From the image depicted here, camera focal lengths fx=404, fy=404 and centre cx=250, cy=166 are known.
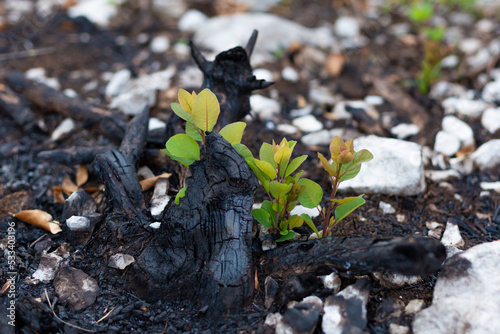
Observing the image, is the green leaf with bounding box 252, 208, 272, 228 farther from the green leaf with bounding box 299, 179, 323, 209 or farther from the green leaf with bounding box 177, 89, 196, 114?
the green leaf with bounding box 177, 89, 196, 114

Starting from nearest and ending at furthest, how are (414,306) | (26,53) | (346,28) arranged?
(414,306)
(26,53)
(346,28)

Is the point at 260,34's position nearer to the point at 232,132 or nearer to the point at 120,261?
the point at 232,132

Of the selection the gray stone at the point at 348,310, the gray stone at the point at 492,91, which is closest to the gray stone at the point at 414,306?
the gray stone at the point at 348,310

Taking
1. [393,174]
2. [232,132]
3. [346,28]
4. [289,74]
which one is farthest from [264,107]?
[346,28]

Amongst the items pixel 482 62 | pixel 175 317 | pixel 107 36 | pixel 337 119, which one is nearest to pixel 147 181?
pixel 175 317

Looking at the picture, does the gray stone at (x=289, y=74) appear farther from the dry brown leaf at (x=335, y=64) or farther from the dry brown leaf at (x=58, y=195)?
the dry brown leaf at (x=58, y=195)
